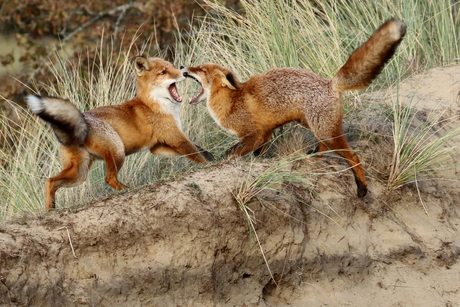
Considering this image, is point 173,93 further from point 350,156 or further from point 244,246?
point 244,246

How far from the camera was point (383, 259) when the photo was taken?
622 cm

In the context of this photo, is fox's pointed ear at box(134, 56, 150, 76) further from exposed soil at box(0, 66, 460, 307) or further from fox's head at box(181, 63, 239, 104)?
exposed soil at box(0, 66, 460, 307)

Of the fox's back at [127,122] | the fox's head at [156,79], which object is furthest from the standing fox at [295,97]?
the fox's back at [127,122]

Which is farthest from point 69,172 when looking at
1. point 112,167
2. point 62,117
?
point 62,117

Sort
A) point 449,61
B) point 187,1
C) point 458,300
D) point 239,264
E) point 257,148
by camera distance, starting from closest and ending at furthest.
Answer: point 239,264 < point 458,300 < point 257,148 < point 449,61 < point 187,1

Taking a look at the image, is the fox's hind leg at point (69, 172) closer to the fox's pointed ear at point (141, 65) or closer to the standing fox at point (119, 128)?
the standing fox at point (119, 128)

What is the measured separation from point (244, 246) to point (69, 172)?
5.36 ft

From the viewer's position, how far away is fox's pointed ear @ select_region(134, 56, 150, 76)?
6.92m

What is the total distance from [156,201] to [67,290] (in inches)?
38.2

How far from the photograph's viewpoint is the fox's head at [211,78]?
6828 mm

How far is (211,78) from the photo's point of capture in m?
7.00

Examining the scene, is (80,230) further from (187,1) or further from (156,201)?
(187,1)

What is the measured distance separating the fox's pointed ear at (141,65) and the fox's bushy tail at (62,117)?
3.97 ft

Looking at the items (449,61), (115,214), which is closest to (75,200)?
(115,214)
